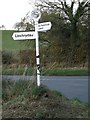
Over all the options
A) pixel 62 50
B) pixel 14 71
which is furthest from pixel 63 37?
pixel 14 71

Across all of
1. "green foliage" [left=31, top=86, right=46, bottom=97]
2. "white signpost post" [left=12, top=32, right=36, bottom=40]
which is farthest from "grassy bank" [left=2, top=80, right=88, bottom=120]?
"white signpost post" [left=12, top=32, right=36, bottom=40]

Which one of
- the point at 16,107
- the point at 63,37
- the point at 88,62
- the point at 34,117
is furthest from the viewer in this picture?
the point at 63,37

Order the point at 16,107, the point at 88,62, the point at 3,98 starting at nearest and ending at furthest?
the point at 16,107, the point at 3,98, the point at 88,62

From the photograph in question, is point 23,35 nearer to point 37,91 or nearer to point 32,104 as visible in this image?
point 37,91

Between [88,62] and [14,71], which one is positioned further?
[88,62]

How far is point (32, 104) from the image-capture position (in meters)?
7.96

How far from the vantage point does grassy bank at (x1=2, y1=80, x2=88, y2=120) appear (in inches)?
290

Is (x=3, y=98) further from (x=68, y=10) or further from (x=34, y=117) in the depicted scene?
(x=68, y=10)

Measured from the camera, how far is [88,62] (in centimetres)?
3136

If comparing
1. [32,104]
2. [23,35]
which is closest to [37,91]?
[32,104]

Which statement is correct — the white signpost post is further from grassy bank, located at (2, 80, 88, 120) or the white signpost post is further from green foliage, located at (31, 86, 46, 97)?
green foliage, located at (31, 86, 46, 97)

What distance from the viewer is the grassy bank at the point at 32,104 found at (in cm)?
737

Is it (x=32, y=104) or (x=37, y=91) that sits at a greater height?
(x=37, y=91)

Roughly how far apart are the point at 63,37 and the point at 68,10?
2551 millimetres
